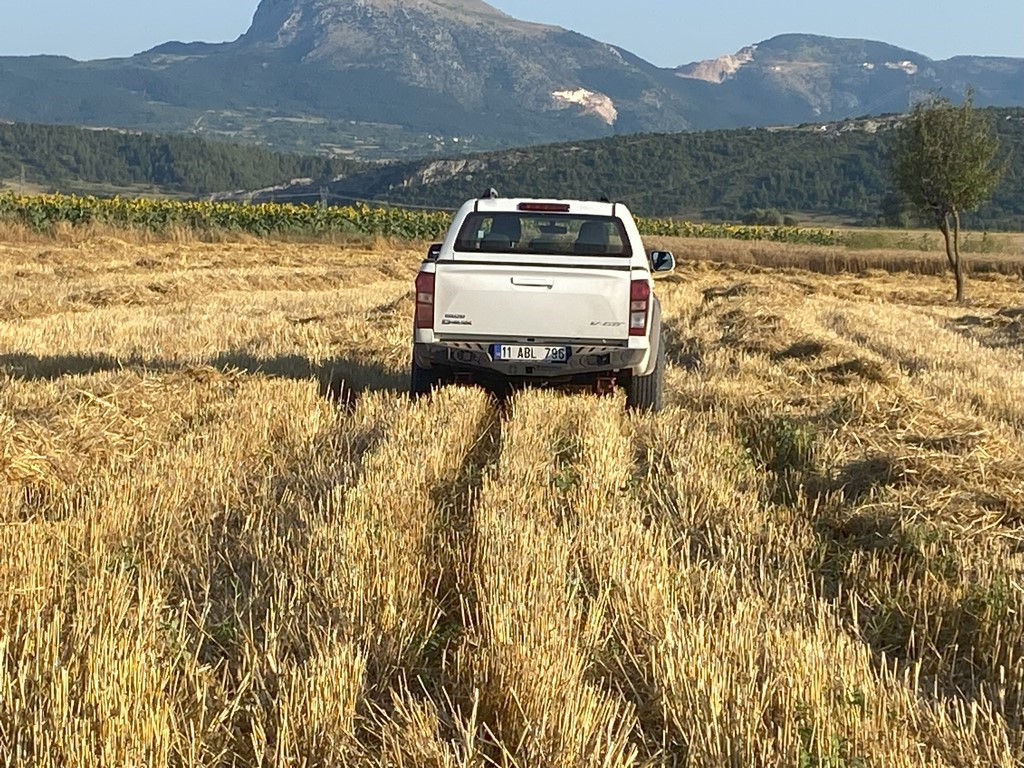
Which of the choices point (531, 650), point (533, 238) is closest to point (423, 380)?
point (533, 238)

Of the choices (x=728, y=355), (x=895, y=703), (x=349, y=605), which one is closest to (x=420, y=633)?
(x=349, y=605)

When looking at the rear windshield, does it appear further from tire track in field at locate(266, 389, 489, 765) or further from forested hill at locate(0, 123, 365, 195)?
forested hill at locate(0, 123, 365, 195)

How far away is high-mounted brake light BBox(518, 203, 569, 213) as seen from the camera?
9.29 m

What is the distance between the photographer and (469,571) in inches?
183

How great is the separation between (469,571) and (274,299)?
16536 millimetres

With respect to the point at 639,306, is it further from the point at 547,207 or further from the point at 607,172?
the point at 607,172

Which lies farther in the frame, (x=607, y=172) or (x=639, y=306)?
(x=607, y=172)

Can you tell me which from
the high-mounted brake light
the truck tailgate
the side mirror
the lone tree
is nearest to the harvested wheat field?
the truck tailgate

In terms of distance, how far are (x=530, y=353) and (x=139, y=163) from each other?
162 m

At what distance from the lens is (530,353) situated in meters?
8.71

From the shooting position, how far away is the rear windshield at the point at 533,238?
9297mm

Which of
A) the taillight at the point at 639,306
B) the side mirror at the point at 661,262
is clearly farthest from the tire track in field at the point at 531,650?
the side mirror at the point at 661,262

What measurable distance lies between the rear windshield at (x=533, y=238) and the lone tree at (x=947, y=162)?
23.5 meters

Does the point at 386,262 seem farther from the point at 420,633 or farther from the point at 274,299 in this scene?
the point at 420,633
